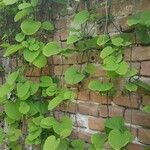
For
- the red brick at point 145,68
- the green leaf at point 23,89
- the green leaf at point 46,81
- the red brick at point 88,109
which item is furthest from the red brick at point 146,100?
the green leaf at point 23,89

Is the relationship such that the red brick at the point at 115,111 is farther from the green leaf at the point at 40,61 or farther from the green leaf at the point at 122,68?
the green leaf at the point at 40,61

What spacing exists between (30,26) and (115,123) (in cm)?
83

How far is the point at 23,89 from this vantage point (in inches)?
85.9

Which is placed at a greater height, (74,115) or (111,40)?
(111,40)

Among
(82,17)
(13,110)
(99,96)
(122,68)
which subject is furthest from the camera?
(13,110)

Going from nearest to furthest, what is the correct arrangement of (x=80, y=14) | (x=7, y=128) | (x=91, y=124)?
(x=80, y=14) < (x=91, y=124) < (x=7, y=128)

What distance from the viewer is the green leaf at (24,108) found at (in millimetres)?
2174

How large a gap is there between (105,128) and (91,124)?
9.0 inches

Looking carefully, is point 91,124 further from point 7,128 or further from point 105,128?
point 7,128

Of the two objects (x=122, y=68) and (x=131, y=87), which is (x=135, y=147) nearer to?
(x=131, y=87)

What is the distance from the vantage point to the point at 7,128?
274 cm

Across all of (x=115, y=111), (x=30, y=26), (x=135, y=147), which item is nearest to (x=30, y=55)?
(x=30, y=26)

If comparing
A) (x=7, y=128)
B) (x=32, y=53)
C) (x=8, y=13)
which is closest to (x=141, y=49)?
(x=32, y=53)

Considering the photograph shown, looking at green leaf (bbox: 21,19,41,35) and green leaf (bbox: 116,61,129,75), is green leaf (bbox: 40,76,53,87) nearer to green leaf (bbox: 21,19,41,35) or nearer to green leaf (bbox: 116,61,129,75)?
green leaf (bbox: 21,19,41,35)
